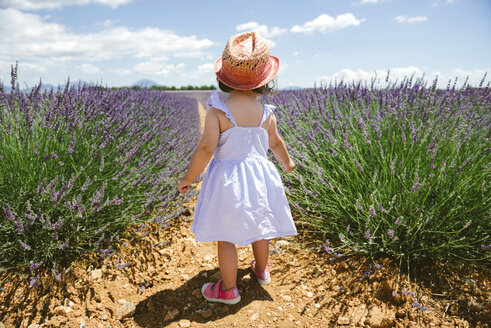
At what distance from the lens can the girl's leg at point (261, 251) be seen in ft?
5.60

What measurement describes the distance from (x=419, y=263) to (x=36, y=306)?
2153 millimetres

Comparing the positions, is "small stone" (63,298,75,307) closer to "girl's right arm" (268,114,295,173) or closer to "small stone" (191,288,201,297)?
"small stone" (191,288,201,297)

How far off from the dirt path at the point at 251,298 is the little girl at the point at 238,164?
1.00ft

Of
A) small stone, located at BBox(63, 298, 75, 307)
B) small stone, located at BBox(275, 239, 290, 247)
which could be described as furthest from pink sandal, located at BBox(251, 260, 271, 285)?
small stone, located at BBox(63, 298, 75, 307)

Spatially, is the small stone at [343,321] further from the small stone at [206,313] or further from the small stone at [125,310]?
the small stone at [125,310]

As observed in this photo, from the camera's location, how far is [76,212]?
5.90ft

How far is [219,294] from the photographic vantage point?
1.69m

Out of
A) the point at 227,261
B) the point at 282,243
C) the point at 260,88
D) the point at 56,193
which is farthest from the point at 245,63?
the point at 282,243

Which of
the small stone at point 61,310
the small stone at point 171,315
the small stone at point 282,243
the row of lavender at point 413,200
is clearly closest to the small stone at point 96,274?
the small stone at point 61,310

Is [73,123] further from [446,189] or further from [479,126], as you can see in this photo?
[479,126]

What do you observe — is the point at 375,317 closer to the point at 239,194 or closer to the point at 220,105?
the point at 239,194

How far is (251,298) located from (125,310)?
0.69 meters

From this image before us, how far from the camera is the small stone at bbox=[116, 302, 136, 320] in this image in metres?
1.62

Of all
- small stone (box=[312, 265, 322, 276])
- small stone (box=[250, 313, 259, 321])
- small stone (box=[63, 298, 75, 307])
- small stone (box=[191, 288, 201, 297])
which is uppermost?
small stone (box=[312, 265, 322, 276])
